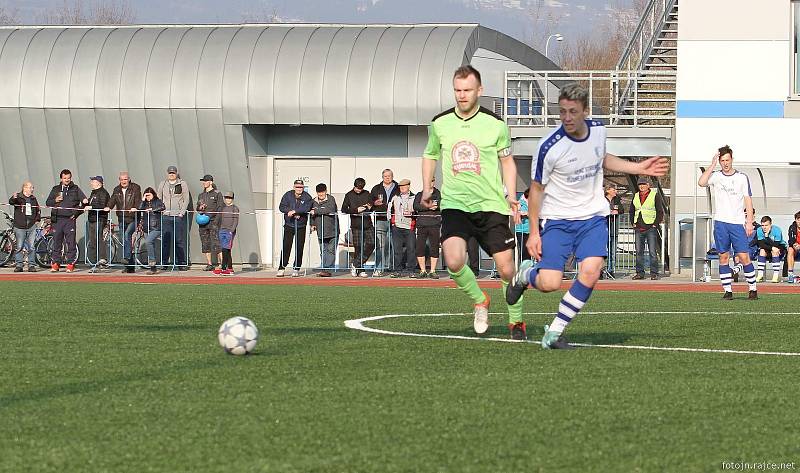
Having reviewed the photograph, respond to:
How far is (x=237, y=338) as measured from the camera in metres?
8.46

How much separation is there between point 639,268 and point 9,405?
63.6 feet

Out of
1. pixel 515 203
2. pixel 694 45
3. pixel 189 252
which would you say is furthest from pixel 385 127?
pixel 515 203

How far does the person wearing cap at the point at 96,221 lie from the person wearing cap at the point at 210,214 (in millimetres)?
1888

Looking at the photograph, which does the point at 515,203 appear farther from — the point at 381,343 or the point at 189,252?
the point at 189,252

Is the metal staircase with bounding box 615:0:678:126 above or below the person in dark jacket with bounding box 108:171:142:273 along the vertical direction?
above

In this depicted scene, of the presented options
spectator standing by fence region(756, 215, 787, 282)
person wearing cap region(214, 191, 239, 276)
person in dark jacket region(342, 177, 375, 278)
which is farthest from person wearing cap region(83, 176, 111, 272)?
spectator standing by fence region(756, 215, 787, 282)

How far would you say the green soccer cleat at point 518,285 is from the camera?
9695 mm

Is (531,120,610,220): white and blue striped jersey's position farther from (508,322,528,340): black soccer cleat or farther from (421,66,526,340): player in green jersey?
(508,322,528,340): black soccer cleat

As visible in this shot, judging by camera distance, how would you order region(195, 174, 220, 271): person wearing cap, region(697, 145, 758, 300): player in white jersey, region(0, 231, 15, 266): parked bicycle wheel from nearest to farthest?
region(697, 145, 758, 300): player in white jersey < region(195, 174, 220, 271): person wearing cap < region(0, 231, 15, 266): parked bicycle wheel

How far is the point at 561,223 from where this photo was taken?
9375 mm

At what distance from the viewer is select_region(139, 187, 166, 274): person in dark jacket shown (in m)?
Result: 26.4

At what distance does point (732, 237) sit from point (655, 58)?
14.0 metres

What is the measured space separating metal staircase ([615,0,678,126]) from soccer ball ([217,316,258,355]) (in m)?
19.7

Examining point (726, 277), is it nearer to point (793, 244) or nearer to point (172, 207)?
point (793, 244)
